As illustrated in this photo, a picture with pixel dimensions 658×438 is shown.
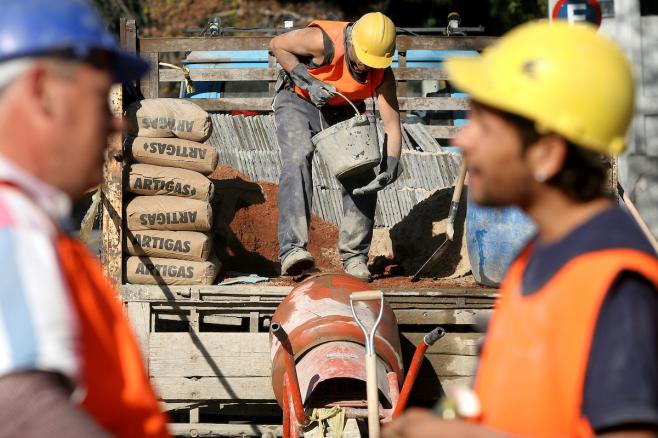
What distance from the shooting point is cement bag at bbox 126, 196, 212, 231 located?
6.87 meters

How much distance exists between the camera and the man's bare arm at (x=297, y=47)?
7176mm

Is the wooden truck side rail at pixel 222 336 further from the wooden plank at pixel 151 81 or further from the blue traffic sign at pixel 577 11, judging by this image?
the blue traffic sign at pixel 577 11

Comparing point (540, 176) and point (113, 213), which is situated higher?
point (540, 176)

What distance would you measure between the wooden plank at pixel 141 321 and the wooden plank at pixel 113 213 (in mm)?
193

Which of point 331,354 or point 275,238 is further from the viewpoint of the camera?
point 275,238

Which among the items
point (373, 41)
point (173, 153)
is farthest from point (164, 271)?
point (373, 41)

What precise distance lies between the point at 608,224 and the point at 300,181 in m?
5.29

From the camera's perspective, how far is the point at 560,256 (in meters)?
1.91

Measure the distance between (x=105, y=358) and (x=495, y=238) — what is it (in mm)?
5330

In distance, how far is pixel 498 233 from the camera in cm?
681

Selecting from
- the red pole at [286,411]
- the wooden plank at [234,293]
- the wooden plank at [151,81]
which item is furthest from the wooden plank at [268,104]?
the red pole at [286,411]

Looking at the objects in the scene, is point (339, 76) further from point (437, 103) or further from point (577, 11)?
point (437, 103)

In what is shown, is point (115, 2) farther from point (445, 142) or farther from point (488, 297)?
point (488, 297)

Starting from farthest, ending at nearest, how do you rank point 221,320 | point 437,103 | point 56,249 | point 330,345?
point 437,103
point 221,320
point 330,345
point 56,249
